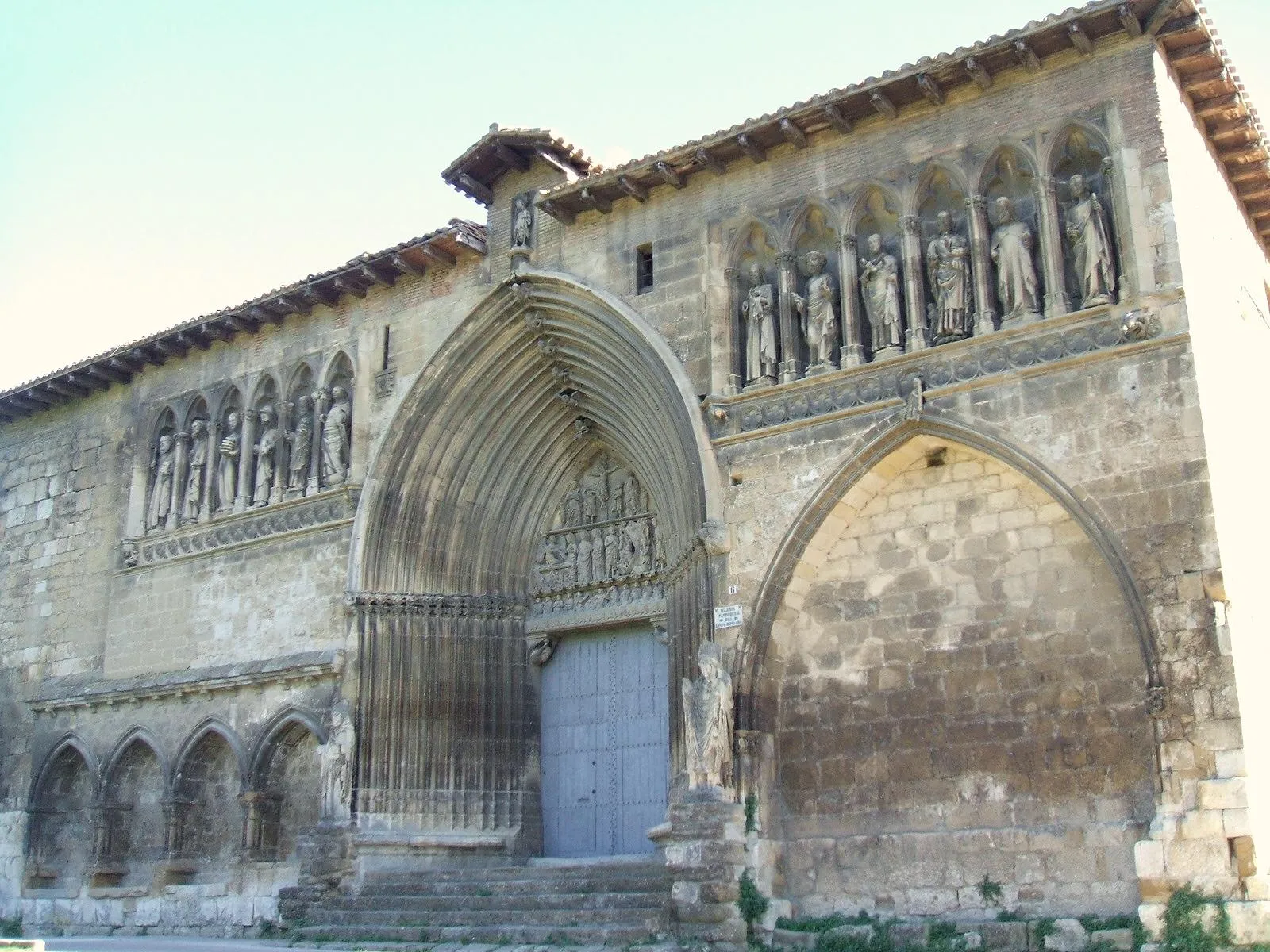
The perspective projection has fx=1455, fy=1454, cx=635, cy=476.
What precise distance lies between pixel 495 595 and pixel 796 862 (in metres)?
4.76

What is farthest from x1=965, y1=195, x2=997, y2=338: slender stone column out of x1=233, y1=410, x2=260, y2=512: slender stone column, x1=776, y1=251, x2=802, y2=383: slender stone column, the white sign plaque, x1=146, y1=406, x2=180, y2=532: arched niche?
x1=146, y1=406, x2=180, y2=532: arched niche

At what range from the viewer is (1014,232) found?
1211 centimetres

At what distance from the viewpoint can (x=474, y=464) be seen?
615 inches

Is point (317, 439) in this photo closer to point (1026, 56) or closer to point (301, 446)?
point (301, 446)

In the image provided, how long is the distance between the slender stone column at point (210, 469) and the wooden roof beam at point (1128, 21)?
10.7 metres

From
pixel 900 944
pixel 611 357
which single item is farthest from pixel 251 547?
pixel 900 944

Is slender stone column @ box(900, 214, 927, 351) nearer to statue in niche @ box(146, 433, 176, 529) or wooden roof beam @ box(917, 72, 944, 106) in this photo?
wooden roof beam @ box(917, 72, 944, 106)

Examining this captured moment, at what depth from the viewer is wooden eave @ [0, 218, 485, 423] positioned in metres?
15.4

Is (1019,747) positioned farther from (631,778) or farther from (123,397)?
(123,397)

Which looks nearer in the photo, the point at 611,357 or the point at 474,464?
the point at 611,357

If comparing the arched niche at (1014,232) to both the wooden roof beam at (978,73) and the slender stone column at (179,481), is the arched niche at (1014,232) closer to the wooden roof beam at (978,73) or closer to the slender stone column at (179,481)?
the wooden roof beam at (978,73)

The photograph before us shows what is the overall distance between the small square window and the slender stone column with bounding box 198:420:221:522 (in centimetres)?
577

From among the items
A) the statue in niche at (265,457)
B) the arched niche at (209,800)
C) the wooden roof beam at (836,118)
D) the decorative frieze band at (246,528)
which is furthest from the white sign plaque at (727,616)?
the statue in niche at (265,457)

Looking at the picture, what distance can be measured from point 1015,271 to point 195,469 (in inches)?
388
